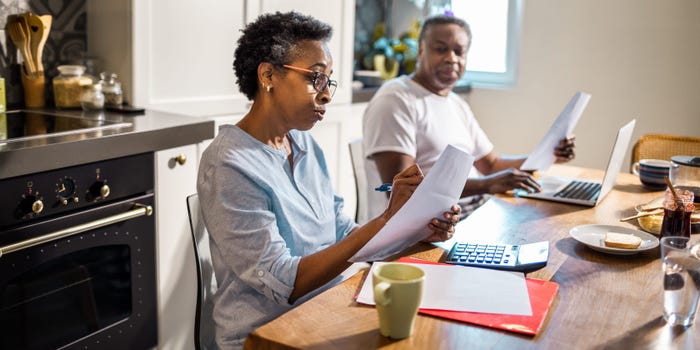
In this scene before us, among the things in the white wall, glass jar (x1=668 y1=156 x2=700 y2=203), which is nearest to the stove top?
glass jar (x1=668 y1=156 x2=700 y2=203)

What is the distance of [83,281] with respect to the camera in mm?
1859

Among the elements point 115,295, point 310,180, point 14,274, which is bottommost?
point 115,295

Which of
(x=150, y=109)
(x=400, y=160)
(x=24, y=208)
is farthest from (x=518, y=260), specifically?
(x=150, y=109)

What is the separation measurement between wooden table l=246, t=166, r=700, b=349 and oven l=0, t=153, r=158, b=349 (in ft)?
2.72

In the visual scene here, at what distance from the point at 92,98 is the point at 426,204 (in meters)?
1.30

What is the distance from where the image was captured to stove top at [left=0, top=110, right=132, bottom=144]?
1.77 metres

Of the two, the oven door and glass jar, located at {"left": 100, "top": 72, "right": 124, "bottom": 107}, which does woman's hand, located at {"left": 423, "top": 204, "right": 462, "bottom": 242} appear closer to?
the oven door

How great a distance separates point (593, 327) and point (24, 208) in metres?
1.26

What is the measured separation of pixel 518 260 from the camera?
4.59ft

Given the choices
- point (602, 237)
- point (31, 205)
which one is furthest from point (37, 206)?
point (602, 237)

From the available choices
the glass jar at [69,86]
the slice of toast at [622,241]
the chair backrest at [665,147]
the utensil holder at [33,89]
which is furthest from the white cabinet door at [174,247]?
the chair backrest at [665,147]

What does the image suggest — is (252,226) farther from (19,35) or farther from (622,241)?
(19,35)

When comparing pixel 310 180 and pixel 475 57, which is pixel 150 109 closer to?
pixel 310 180

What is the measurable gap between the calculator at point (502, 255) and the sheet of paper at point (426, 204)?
0.09 m
